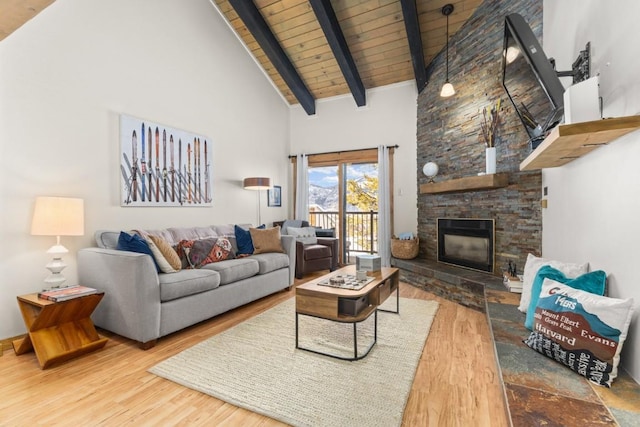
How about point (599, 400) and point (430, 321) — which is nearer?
point (599, 400)

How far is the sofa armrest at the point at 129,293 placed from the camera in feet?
7.35

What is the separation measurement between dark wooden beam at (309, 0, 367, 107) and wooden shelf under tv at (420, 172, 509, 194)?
1.98 m

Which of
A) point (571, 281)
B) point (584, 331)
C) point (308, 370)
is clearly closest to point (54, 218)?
point (308, 370)

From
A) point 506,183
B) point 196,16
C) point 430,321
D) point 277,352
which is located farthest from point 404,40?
point 277,352

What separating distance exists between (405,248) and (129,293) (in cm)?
349

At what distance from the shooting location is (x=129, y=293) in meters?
2.28

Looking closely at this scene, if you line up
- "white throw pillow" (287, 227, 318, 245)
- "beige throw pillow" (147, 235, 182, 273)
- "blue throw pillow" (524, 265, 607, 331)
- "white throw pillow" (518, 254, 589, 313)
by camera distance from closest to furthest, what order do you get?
"blue throw pillow" (524, 265, 607, 331) → "white throw pillow" (518, 254, 589, 313) → "beige throw pillow" (147, 235, 182, 273) → "white throw pillow" (287, 227, 318, 245)

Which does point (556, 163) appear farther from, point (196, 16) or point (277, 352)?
point (196, 16)

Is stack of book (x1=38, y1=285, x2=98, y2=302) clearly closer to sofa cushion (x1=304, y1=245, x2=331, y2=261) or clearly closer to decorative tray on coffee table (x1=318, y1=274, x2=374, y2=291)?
decorative tray on coffee table (x1=318, y1=274, x2=374, y2=291)

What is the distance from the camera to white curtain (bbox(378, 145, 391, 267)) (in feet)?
16.7

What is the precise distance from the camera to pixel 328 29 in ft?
13.1

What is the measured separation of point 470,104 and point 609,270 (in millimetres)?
2847

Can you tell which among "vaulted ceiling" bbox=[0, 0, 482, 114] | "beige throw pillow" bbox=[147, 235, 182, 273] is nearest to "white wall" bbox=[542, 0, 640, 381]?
"vaulted ceiling" bbox=[0, 0, 482, 114]

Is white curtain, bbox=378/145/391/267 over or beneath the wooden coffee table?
over
